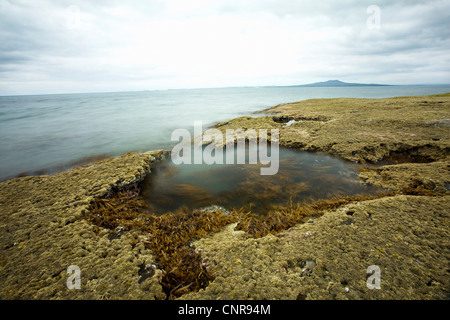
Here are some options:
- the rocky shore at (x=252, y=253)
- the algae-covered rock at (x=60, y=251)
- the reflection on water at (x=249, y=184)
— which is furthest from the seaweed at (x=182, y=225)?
the reflection on water at (x=249, y=184)

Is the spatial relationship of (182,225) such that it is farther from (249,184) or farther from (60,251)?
(249,184)

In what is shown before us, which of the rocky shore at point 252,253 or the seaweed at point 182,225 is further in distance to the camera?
the seaweed at point 182,225

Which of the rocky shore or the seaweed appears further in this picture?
the seaweed

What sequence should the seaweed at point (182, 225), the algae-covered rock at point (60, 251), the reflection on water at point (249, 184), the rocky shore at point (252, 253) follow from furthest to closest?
the reflection on water at point (249, 184) → the seaweed at point (182, 225) → the algae-covered rock at point (60, 251) → the rocky shore at point (252, 253)

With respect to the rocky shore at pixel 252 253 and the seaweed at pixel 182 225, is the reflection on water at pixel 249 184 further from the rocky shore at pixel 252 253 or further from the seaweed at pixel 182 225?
the rocky shore at pixel 252 253

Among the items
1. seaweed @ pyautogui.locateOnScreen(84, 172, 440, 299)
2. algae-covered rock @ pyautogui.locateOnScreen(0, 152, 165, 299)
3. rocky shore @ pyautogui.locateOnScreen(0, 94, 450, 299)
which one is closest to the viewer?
rocky shore @ pyautogui.locateOnScreen(0, 94, 450, 299)

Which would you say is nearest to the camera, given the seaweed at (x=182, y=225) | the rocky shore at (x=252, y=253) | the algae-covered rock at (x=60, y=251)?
the rocky shore at (x=252, y=253)

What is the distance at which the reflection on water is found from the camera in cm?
725

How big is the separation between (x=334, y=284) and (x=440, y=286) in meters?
1.57

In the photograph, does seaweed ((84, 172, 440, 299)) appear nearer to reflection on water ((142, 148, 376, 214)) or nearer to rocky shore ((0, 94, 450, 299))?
rocky shore ((0, 94, 450, 299))

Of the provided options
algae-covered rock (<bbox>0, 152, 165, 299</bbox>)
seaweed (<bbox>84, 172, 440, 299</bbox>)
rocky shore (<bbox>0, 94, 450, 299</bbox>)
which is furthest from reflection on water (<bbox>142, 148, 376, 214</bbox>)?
algae-covered rock (<bbox>0, 152, 165, 299</bbox>)

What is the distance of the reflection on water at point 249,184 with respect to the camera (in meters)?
7.25

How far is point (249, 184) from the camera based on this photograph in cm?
849

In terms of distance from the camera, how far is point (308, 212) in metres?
5.52
